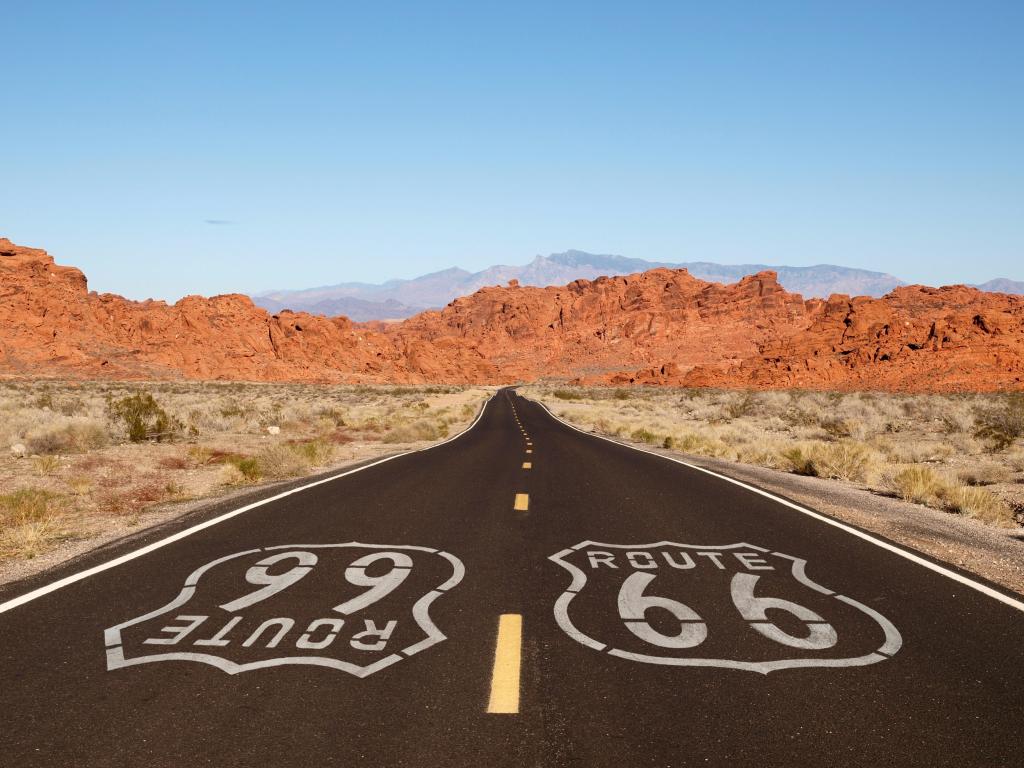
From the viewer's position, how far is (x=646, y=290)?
178 metres

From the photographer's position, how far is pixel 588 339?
178 metres

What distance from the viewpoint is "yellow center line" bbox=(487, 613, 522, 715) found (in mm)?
3889

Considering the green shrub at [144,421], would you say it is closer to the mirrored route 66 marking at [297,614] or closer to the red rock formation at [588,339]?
the mirrored route 66 marking at [297,614]

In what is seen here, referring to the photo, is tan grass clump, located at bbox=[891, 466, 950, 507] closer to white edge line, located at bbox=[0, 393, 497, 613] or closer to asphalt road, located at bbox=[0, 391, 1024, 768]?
asphalt road, located at bbox=[0, 391, 1024, 768]

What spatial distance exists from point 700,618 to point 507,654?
5.39 feet

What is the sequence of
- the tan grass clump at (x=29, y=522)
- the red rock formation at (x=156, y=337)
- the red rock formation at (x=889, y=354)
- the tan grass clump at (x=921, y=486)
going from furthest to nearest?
the red rock formation at (x=156, y=337), the red rock formation at (x=889, y=354), the tan grass clump at (x=921, y=486), the tan grass clump at (x=29, y=522)

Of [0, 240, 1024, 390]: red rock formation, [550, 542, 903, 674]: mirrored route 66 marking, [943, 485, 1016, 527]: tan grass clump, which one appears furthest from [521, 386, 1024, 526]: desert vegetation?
[0, 240, 1024, 390]: red rock formation

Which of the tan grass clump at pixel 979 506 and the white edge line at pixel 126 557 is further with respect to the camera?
the tan grass clump at pixel 979 506

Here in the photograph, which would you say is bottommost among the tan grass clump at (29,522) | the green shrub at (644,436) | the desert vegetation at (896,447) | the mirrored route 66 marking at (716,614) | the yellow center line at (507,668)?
the green shrub at (644,436)

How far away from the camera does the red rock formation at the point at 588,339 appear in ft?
239

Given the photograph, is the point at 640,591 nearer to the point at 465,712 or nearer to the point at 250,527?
the point at 465,712

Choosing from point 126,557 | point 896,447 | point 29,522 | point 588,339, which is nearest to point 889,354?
point 896,447

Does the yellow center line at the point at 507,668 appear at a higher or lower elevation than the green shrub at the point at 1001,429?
higher

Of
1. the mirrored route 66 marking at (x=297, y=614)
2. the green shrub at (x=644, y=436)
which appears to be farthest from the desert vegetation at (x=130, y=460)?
the green shrub at (x=644, y=436)
